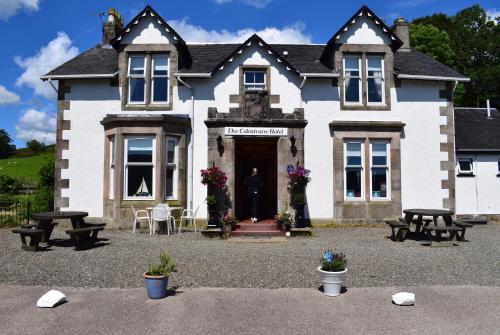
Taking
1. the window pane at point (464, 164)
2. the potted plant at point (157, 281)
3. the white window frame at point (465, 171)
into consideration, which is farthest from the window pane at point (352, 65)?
the potted plant at point (157, 281)

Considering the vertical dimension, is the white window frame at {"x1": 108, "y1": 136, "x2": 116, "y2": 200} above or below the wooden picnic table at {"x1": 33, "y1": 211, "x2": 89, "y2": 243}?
above

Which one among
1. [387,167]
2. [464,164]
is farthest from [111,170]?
[464,164]

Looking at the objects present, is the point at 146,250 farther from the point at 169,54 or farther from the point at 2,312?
the point at 169,54

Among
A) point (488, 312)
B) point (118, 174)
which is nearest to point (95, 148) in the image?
point (118, 174)

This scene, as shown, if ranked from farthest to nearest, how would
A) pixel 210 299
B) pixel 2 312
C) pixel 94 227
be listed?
pixel 94 227
pixel 210 299
pixel 2 312

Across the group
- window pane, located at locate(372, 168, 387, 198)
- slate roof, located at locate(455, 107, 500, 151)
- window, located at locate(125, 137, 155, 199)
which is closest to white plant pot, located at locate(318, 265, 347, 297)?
window, located at locate(125, 137, 155, 199)

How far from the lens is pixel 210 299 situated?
6.05m

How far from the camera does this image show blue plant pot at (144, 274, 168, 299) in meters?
5.99

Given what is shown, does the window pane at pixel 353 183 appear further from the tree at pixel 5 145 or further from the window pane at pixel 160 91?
the tree at pixel 5 145

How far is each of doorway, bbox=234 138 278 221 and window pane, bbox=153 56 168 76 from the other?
434cm

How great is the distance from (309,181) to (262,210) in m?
4.37

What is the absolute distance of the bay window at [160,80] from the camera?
1454cm

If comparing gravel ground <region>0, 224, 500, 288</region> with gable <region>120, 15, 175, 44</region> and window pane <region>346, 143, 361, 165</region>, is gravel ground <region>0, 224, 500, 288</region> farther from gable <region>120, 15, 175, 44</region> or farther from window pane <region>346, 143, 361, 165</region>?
gable <region>120, 15, 175, 44</region>

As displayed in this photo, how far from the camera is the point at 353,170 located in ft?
47.5
